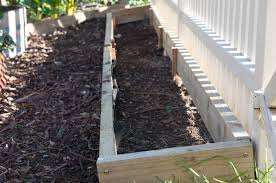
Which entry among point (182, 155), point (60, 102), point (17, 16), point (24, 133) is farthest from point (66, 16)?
point (182, 155)

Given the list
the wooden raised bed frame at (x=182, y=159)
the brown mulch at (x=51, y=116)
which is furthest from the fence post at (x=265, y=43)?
the brown mulch at (x=51, y=116)

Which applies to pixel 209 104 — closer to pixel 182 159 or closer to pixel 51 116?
pixel 182 159

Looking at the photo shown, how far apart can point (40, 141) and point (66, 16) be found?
5119 mm

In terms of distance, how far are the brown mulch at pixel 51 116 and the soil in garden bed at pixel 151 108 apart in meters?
0.23

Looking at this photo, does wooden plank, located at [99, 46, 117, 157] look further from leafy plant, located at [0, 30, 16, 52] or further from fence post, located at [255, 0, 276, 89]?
leafy plant, located at [0, 30, 16, 52]

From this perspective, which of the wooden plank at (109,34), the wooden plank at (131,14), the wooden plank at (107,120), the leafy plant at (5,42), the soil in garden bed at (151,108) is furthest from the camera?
the wooden plank at (131,14)

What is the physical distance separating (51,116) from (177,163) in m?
2.01

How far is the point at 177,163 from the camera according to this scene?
92.5 inches

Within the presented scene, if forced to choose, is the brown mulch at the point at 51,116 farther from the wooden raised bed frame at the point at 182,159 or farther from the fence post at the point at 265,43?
the fence post at the point at 265,43

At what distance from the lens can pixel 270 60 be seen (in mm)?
2180

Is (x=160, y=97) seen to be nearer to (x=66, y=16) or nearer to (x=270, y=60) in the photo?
(x=270, y=60)

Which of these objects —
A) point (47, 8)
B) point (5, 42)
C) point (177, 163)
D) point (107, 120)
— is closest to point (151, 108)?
point (107, 120)

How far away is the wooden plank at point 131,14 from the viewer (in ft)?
27.6

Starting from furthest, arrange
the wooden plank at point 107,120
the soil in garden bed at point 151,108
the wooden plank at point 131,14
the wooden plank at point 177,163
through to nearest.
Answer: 1. the wooden plank at point 131,14
2. the soil in garden bed at point 151,108
3. the wooden plank at point 107,120
4. the wooden plank at point 177,163
